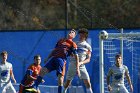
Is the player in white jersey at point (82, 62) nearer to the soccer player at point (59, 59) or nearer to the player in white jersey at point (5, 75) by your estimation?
the soccer player at point (59, 59)

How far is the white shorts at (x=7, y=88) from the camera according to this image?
17.4m

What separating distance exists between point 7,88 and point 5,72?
49 centimetres

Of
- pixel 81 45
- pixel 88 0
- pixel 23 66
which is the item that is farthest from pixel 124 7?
pixel 81 45

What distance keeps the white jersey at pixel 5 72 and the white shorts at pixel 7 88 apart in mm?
120

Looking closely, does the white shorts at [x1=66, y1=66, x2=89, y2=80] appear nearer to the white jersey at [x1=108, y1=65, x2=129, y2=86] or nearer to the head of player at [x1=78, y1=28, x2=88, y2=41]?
the white jersey at [x1=108, y1=65, x2=129, y2=86]

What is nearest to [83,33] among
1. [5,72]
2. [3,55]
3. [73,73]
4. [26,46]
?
[73,73]

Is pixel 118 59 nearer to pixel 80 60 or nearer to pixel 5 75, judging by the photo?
pixel 80 60

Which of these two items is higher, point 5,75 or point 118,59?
point 118,59

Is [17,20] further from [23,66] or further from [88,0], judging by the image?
[23,66]

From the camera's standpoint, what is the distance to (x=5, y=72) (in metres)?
17.7

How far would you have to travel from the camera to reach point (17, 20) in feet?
97.8

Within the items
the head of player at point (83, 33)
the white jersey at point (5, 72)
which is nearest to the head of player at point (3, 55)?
the white jersey at point (5, 72)

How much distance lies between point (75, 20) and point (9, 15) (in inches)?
143

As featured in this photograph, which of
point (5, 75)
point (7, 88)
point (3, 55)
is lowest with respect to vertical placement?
point (7, 88)
